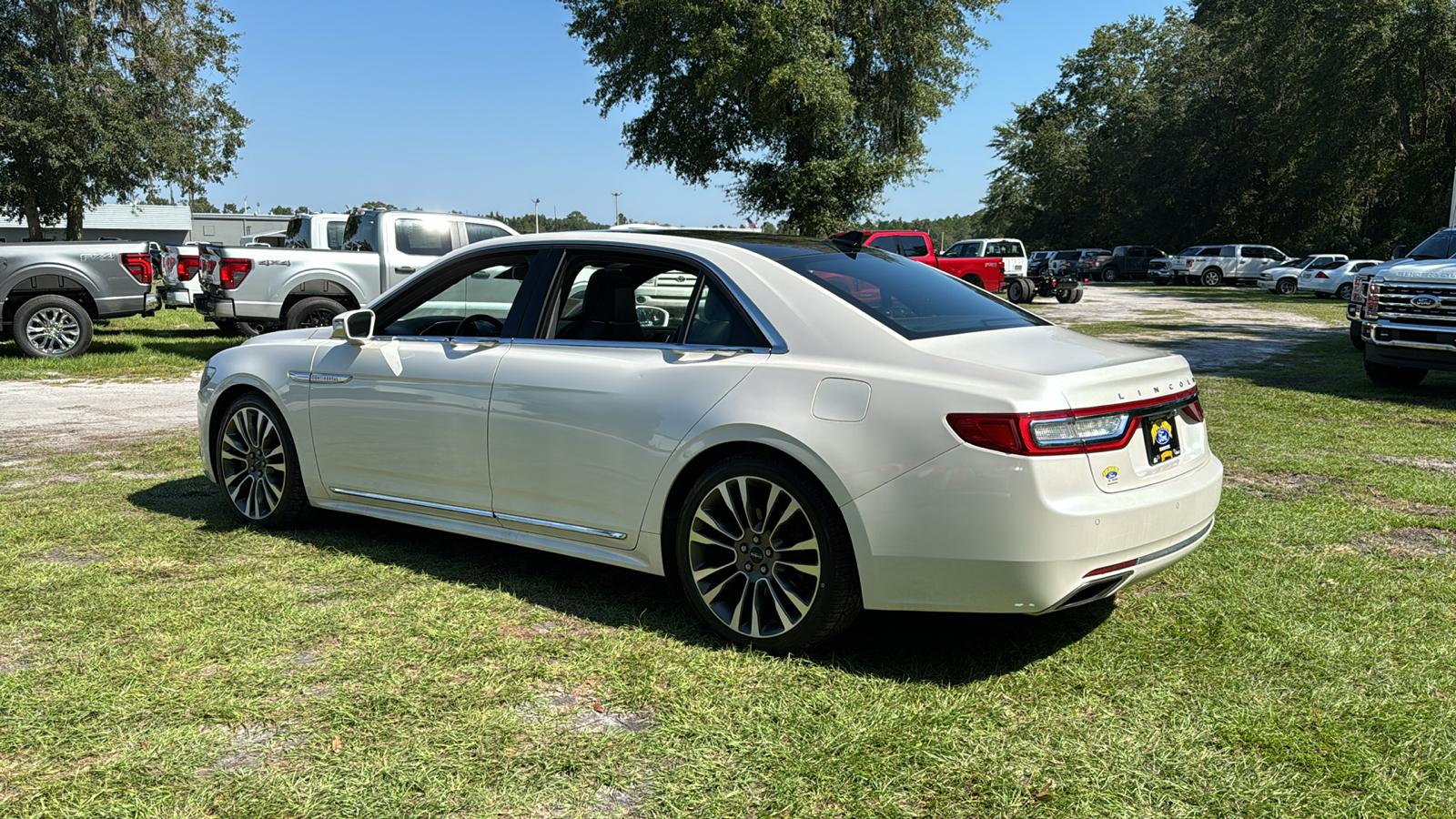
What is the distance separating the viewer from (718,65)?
29266 mm

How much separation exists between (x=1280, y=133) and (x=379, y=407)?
51936 millimetres

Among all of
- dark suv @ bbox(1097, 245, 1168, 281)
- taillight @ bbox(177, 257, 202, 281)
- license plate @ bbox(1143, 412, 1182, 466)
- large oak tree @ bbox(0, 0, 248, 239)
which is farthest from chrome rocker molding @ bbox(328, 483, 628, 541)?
dark suv @ bbox(1097, 245, 1168, 281)

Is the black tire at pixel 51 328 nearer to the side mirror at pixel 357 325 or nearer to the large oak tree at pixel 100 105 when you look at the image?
the side mirror at pixel 357 325

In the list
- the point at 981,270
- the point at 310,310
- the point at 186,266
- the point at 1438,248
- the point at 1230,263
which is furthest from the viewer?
the point at 1230,263

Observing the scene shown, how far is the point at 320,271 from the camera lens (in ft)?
46.1

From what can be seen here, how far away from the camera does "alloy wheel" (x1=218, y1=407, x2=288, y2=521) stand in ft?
18.1

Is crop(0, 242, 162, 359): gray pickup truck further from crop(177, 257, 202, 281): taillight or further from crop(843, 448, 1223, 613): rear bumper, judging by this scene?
crop(843, 448, 1223, 613): rear bumper

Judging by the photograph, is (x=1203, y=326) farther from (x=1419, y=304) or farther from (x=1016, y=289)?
(x=1419, y=304)

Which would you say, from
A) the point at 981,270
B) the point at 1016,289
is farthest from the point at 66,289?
the point at 1016,289

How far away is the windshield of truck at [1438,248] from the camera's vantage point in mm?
13152

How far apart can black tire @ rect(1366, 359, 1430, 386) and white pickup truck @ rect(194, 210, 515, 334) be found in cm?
1056

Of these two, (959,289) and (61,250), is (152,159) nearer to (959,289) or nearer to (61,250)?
(61,250)

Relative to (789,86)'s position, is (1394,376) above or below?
below

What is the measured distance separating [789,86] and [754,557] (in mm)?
27649
